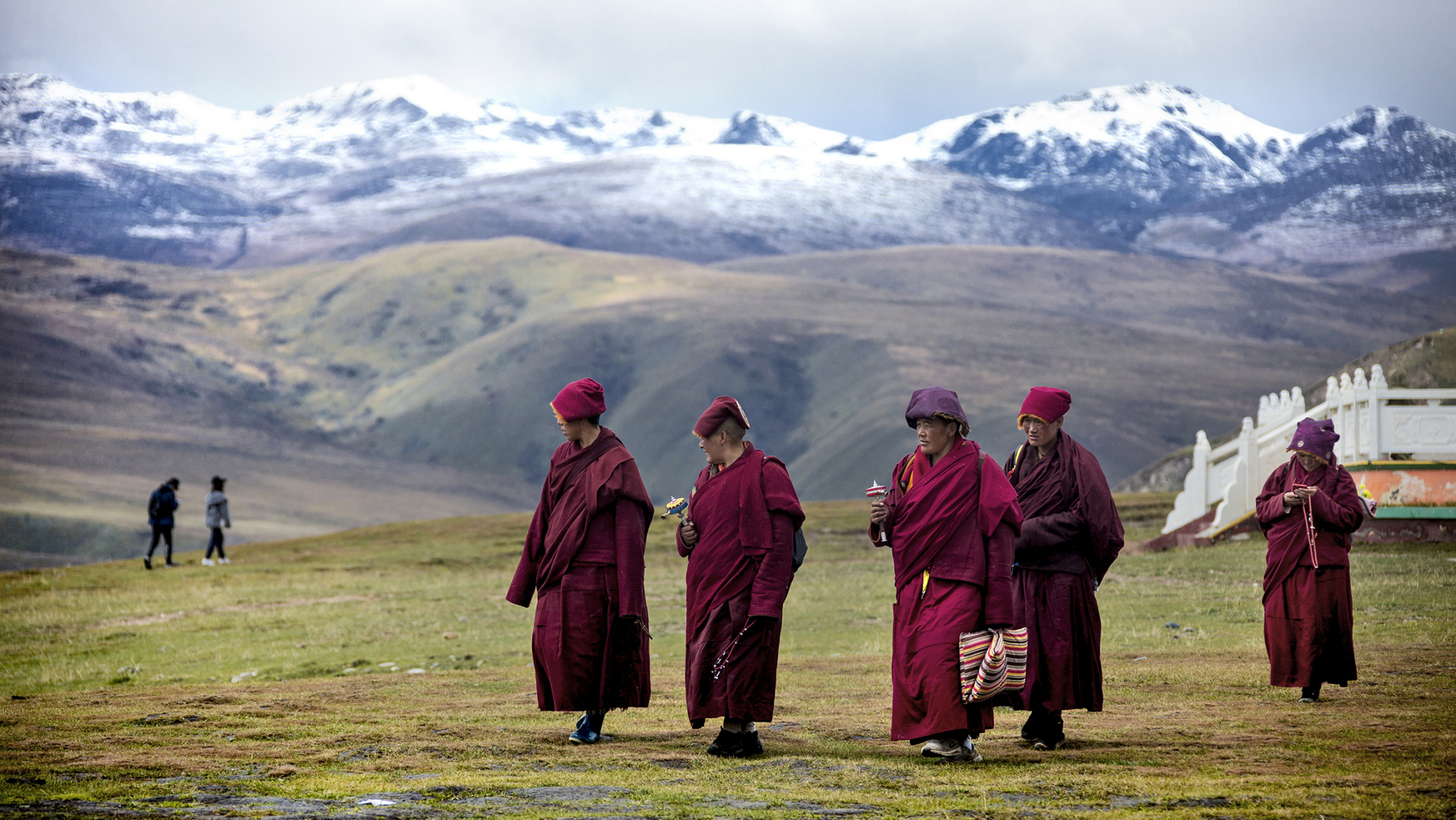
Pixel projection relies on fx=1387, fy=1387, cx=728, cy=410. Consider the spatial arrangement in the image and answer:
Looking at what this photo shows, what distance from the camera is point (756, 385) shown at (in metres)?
96.4

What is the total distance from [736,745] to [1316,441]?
210 inches

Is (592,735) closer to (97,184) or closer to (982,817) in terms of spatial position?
(982,817)

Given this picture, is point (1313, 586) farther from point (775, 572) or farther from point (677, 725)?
point (677, 725)

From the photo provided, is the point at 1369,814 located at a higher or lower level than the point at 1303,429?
lower

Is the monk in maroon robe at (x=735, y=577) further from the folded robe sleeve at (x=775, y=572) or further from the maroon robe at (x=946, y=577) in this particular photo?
the maroon robe at (x=946, y=577)

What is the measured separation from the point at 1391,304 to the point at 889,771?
505 feet

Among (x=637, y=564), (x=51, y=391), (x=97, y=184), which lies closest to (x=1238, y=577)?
(x=637, y=564)

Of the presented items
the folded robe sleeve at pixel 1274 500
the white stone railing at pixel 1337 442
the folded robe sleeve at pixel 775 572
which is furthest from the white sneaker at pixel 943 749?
the white stone railing at pixel 1337 442

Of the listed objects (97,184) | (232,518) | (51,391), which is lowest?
(232,518)

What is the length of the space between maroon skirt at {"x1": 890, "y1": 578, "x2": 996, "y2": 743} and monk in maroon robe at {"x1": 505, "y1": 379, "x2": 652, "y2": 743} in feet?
5.49

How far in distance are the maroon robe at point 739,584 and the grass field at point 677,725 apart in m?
0.39

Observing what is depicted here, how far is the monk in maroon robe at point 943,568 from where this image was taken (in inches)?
296

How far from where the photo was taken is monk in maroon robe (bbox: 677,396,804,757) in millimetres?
7934

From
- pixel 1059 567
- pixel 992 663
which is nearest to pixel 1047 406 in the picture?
pixel 1059 567
